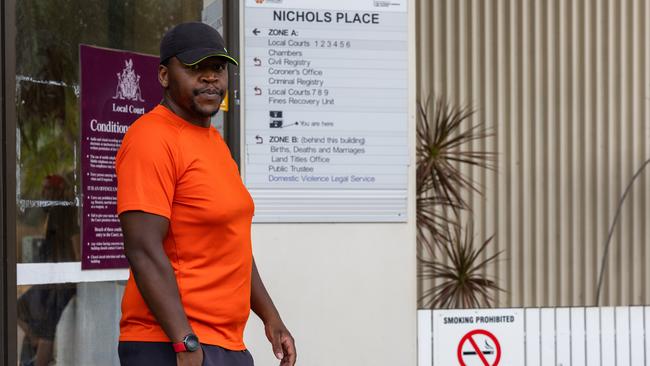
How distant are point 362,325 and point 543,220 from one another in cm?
430

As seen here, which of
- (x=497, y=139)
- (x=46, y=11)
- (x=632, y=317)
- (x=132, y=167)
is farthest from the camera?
(x=497, y=139)

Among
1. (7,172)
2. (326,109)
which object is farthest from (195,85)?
(326,109)

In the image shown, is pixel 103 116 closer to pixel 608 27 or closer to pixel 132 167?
pixel 132 167

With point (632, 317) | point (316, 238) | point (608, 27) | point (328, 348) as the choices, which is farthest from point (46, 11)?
point (608, 27)

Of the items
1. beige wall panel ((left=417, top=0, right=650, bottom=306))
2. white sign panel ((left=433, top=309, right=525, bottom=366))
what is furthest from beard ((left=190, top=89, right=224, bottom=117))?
beige wall panel ((left=417, top=0, right=650, bottom=306))

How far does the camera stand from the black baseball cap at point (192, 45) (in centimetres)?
293

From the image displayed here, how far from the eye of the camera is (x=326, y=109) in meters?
5.02

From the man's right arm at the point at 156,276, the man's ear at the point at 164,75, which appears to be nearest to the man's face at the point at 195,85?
the man's ear at the point at 164,75

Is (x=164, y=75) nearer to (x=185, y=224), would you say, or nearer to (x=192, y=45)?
(x=192, y=45)

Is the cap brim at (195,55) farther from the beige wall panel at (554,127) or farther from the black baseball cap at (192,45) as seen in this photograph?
the beige wall panel at (554,127)

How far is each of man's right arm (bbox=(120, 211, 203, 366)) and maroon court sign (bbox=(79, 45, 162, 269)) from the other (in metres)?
1.63

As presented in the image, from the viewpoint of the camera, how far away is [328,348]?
5.05m

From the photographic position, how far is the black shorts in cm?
282

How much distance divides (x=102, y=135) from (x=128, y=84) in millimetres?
228
